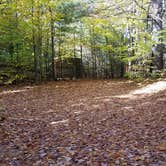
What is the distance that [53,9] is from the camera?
19547mm

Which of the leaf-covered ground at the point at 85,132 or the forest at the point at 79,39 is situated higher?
the forest at the point at 79,39

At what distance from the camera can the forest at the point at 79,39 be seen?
56.8ft

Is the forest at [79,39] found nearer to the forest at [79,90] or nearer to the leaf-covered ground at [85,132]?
the forest at [79,90]

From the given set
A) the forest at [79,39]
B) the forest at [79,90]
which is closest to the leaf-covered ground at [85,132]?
the forest at [79,90]

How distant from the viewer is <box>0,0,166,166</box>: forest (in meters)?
5.45

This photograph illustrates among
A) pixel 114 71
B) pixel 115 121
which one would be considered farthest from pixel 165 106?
pixel 114 71

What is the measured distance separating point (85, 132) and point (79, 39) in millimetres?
17194

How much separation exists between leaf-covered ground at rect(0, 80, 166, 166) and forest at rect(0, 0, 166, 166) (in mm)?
18

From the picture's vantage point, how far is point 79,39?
920 inches

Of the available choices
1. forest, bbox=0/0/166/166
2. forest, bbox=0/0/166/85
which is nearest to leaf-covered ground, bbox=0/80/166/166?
forest, bbox=0/0/166/166

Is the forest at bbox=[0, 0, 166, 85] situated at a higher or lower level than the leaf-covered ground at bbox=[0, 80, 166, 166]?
higher

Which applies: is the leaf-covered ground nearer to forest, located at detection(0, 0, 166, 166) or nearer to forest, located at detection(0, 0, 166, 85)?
forest, located at detection(0, 0, 166, 166)

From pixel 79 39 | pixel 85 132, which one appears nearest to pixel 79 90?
pixel 85 132

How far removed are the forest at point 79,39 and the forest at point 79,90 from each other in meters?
0.06
